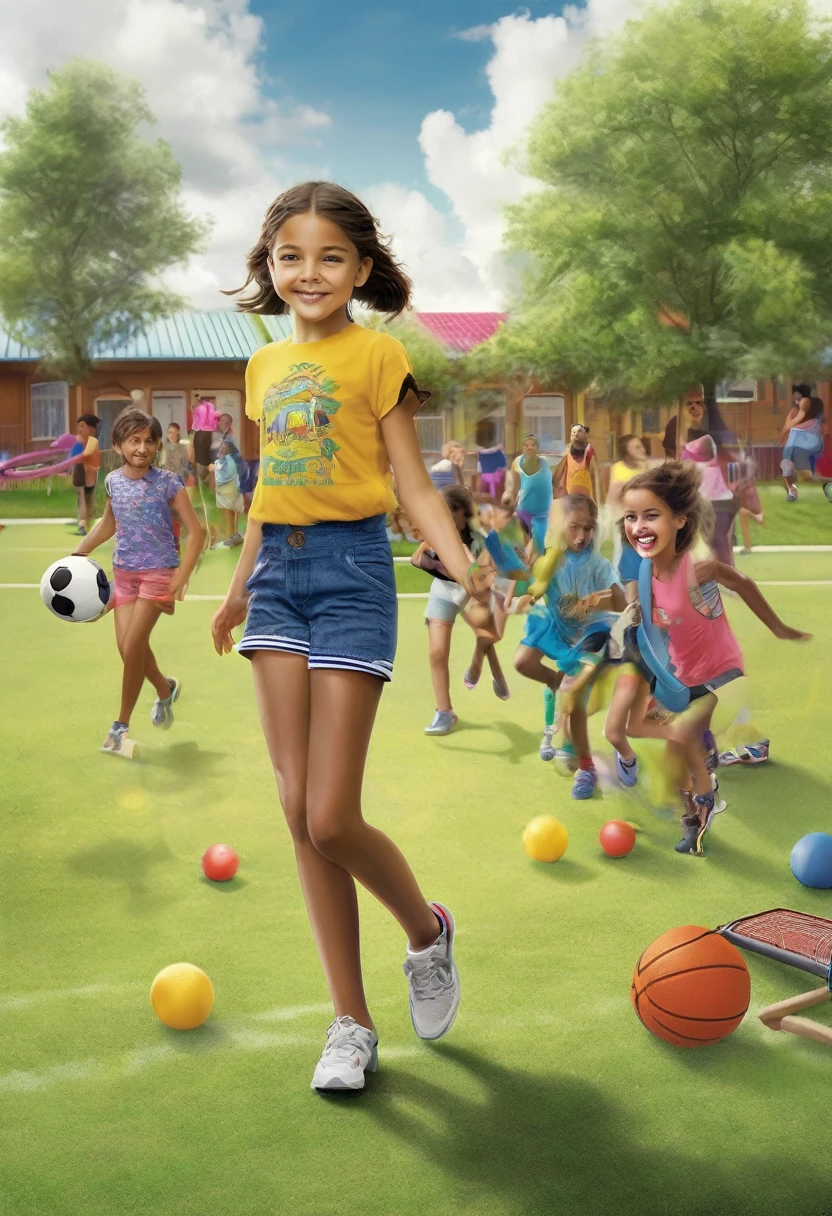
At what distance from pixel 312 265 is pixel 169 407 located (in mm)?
29710

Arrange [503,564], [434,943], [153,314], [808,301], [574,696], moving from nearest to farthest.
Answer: [434,943] < [574,696] < [503,564] < [808,301] < [153,314]

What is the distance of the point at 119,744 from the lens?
6.95 m

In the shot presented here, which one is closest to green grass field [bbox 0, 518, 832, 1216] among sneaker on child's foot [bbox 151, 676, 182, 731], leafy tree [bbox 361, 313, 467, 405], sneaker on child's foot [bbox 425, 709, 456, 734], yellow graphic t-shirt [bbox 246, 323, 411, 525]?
sneaker on child's foot [bbox 425, 709, 456, 734]

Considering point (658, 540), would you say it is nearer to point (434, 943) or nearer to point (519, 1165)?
point (434, 943)

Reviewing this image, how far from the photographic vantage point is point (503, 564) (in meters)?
6.73

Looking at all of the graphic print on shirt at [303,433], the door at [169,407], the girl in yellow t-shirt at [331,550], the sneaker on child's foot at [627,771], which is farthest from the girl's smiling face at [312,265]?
the door at [169,407]

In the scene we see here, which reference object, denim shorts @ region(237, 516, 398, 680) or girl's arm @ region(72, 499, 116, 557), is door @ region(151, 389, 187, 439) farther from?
denim shorts @ region(237, 516, 398, 680)

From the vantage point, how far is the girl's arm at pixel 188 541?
6.39m

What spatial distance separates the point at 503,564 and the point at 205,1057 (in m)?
3.48

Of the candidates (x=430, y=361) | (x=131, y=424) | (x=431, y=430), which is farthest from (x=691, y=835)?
(x=431, y=430)

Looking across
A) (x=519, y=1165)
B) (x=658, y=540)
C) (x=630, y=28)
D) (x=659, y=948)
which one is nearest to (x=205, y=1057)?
(x=519, y=1165)

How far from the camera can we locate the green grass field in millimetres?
3084

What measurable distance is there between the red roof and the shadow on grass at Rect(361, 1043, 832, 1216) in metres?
13.7

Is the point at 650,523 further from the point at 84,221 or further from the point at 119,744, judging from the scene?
the point at 84,221
